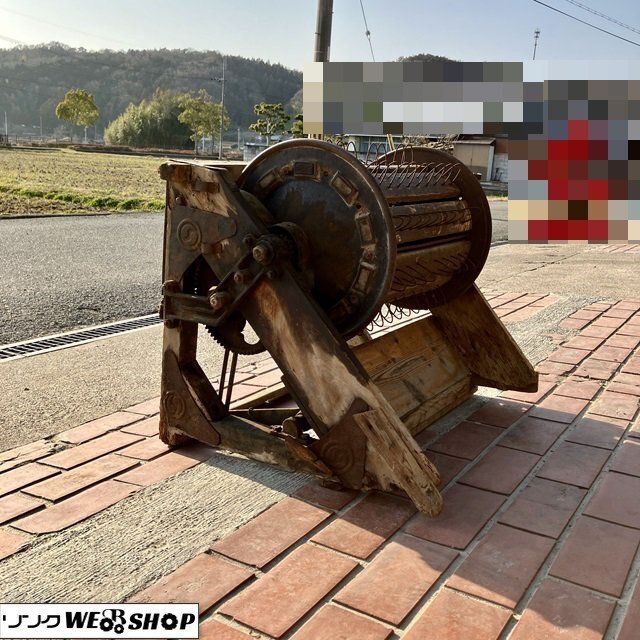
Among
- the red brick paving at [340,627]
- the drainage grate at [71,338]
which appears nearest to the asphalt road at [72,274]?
the drainage grate at [71,338]

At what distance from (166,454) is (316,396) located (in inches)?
31.9

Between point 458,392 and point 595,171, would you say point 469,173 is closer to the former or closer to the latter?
point 595,171

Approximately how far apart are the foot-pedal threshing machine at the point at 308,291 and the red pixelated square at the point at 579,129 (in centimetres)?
77

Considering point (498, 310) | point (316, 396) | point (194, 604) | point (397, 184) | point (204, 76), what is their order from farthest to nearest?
point (204, 76) → point (498, 310) → point (397, 184) → point (316, 396) → point (194, 604)

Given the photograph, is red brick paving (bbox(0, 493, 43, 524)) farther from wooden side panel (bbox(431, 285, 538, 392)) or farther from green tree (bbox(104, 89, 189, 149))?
green tree (bbox(104, 89, 189, 149))

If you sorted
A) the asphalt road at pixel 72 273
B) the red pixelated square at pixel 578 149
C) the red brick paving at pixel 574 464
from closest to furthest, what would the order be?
the red brick paving at pixel 574 464
the red pixelated square at pixel 578 149
the asphalt road at pixel 72 273

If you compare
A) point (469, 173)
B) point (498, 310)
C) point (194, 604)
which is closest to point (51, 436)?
point (194, 604)

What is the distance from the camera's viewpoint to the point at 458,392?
3.89 meters

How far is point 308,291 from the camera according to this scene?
286 centimetres

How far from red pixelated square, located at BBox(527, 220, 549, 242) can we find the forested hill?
145 meters

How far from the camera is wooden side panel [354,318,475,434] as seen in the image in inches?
140

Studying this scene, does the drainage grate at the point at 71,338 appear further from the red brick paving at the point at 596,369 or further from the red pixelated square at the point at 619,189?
the red pixelated square at the point at 619,189

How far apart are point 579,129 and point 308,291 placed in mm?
1819

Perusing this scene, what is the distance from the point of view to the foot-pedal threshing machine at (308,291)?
9.12ft
